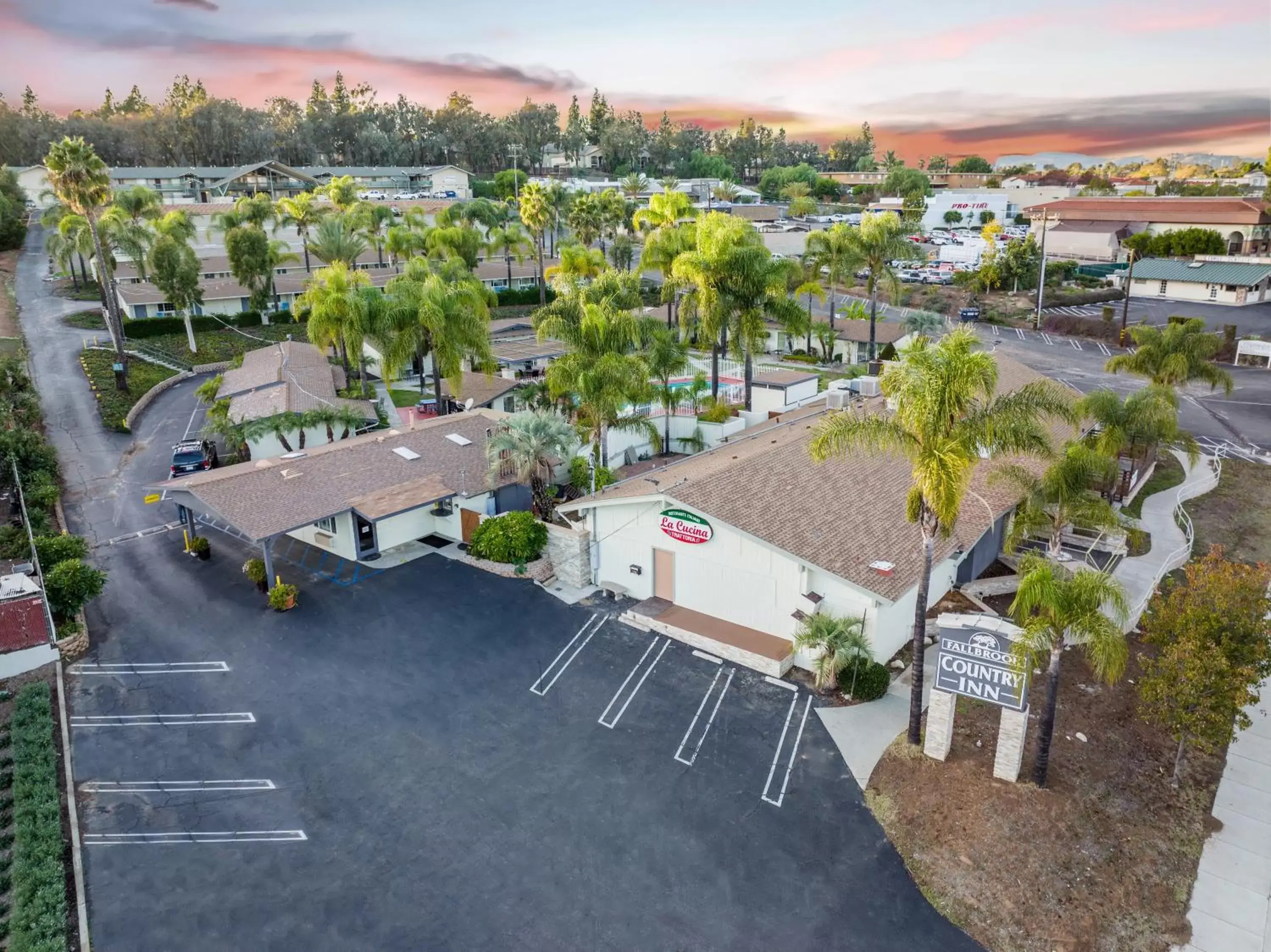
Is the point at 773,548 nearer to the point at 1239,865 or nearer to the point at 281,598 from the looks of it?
the point at 1239,865

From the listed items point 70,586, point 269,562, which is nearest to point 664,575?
point 269,562

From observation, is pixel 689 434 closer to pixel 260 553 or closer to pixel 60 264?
pixel 260 553

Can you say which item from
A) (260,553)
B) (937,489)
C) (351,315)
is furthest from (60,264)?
(937,489)

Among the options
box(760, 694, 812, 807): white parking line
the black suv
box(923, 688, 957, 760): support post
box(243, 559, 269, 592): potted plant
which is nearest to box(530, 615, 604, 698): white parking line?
box(760, 694, 812, 807): white parking line

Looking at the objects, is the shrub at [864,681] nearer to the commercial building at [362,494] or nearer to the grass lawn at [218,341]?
the commercial building at [362,494]

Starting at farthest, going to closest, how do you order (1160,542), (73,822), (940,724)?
(1160,542)
(940,724)
(73,822)

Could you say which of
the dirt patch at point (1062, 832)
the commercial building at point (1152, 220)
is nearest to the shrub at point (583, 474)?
the dirt patch at point (1062, 832)

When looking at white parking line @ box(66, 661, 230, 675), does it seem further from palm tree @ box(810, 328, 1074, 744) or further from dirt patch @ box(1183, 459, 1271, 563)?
dirt patch @ box(1183, 459, 1271, 563)
